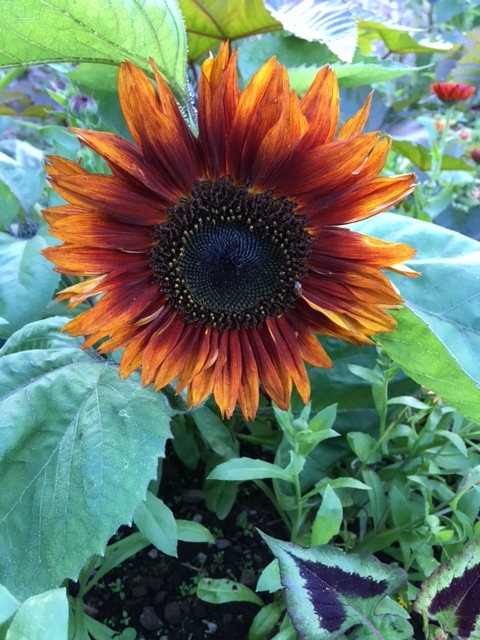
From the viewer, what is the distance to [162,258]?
0.76 metres

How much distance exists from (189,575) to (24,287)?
490 millimetres

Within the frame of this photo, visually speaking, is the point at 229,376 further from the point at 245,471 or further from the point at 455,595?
the point at 455,595

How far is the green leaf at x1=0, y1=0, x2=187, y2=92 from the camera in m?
0.60

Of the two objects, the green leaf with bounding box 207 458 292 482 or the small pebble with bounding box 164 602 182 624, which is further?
the small pebble with bounding box 164 602 182 624

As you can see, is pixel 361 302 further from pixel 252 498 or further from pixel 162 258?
pixel 252 498

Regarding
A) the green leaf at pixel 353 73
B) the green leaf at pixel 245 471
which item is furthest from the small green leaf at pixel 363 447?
the green leaf at pixel 353 73

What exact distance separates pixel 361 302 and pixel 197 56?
716 mm

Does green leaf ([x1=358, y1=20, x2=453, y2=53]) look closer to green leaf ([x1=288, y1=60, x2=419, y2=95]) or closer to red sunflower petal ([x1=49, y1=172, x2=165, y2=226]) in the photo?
green leaf ([x1=288, y1=60, x2=419, y2=95])

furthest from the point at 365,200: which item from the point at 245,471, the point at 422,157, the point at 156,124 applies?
the point at 422,157

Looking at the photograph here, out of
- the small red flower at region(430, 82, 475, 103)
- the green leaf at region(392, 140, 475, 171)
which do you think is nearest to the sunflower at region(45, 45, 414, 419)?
the green leaf at region(392, 140, 475, 171)

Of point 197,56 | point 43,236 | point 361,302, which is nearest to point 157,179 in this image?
point 361,302

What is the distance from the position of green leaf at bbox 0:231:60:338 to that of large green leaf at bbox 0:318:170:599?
0.14 metres

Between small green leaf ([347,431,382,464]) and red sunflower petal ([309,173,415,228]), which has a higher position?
red sunflower petal ([309,173,415,228])

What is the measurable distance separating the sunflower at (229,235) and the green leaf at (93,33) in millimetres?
51
